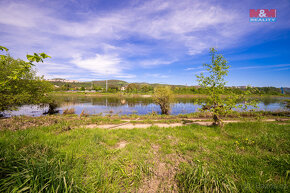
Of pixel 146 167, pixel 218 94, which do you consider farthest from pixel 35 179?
pixel 218 94

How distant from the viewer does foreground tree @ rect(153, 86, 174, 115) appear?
20219mm

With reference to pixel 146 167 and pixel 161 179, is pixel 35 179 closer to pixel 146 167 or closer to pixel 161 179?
pixel 146 167

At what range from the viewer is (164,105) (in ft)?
67.6

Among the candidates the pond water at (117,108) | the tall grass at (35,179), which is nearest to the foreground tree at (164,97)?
the pond water at (117,108)

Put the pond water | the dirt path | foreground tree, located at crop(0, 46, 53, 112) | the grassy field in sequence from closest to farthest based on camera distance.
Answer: the grassy field, the dirt path, foreground tree, located at crop(0, 46, 53, 112), the pond water

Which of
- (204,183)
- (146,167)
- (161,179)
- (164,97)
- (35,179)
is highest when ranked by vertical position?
(164,97)

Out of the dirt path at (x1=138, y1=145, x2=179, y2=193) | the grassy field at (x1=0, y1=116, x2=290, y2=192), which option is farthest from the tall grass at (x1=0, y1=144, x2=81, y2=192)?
the dirt path at (x1=138, y1=145, x2=179, y2=193)

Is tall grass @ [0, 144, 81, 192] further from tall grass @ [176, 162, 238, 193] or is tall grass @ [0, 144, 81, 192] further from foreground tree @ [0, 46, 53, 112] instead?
foreground tree @ [0, 46, 53, 112]

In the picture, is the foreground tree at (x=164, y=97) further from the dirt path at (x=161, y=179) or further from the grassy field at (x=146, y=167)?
the dirt path at (x=161, y=179)

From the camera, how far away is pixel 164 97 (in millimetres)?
20328

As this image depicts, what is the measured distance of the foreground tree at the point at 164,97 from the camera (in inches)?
796

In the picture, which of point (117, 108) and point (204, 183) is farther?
point (117, 108)

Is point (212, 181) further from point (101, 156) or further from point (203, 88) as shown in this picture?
point (203, 88)

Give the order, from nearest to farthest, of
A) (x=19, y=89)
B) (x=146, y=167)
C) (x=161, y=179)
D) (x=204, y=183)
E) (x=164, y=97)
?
1. (x=204, y=183)
2. (x=161, y=179)
3. (x=146, y=167)
4. (x=19, y=89)
5. (x=164, y=97)
